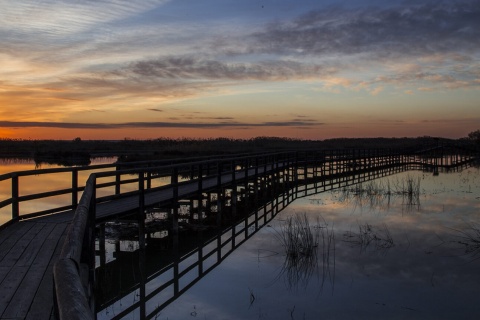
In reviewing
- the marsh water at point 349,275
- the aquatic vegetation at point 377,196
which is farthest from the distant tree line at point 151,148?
the marsh water at point 349,275

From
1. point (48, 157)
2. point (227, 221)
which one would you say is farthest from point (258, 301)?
point (48, 157)

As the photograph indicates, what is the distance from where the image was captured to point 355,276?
8859 millimetres

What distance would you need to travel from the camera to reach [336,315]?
7.10 m

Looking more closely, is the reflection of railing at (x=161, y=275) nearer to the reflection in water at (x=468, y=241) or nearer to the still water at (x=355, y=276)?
the still water at (x=355, y=276)

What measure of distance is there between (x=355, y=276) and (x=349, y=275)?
112mm

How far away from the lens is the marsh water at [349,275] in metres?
7.25

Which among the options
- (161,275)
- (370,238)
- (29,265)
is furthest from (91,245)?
(370,238)

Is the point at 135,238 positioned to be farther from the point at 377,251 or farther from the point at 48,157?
the point at 48,157

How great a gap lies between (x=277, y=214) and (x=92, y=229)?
9.15 meters

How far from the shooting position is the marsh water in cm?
725

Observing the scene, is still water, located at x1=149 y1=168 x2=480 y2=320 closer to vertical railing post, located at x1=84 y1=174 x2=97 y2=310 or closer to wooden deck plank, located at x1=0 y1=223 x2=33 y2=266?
vertical railing post, located at x1=84 y1=174 x2=97 y2=310

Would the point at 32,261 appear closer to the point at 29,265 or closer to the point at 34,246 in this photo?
the point at 29,265

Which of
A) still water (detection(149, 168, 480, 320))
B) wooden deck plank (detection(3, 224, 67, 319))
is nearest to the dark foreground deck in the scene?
wooden deck plank (detection(3, 224, 67, 319))

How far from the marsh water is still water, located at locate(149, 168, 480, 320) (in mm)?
16
